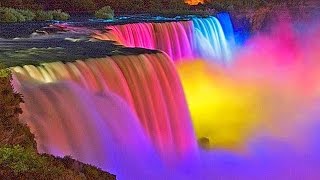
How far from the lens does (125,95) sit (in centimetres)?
988

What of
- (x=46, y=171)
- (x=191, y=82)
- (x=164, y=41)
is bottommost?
(x=191, y=82)

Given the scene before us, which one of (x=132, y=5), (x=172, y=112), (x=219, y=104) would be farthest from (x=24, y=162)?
(x=132, y=5)

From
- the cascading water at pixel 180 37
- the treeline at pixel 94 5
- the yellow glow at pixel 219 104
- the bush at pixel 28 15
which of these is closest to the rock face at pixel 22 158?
the yellow glow at pixel 219 104

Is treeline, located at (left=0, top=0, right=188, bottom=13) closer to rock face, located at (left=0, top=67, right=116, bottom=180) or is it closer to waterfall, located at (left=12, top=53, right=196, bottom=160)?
waterfall, located at (left=12, top=53, right=196, bottom=160)

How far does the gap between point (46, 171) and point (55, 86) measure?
365cm

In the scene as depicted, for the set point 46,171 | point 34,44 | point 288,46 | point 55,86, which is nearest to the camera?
point 46,171

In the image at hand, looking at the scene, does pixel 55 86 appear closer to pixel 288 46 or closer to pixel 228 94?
pixel 228 94

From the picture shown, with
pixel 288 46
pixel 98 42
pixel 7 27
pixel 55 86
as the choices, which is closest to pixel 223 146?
pixel 98 42

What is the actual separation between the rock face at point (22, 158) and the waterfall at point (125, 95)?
82cm

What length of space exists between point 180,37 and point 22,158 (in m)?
13.6

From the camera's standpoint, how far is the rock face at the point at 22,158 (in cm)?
505

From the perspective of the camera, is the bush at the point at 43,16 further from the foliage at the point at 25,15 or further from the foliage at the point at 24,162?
the foliage at the point at 24,162

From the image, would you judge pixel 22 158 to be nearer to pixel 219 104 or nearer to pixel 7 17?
pixel 219 104

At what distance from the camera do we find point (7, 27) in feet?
54.0
